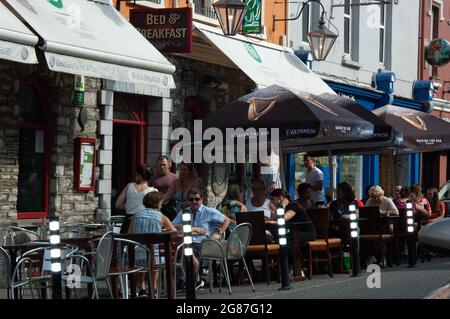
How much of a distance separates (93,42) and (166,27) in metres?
2.93

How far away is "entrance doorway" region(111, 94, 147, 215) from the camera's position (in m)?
21.4

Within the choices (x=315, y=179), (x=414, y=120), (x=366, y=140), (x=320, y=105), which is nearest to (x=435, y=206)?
(x=414, y=120)

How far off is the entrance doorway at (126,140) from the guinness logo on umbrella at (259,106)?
316cm

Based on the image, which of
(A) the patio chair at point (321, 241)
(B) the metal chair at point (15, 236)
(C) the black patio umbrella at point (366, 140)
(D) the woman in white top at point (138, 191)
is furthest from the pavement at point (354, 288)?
(C) the black patio umbrella at point (366, 140)

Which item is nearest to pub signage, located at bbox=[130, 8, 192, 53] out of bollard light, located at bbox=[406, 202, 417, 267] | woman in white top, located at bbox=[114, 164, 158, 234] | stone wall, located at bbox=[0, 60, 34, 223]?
stone wall, located at bbox=[0, 60, 34, 223]

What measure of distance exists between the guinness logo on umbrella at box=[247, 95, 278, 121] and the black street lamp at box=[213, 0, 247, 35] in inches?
98.3

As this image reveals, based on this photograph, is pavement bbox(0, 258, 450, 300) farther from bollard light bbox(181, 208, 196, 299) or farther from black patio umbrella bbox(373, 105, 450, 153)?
black patio umbrella bbox(373, 105, 450, 153)

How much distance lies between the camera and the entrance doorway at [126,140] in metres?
21.4

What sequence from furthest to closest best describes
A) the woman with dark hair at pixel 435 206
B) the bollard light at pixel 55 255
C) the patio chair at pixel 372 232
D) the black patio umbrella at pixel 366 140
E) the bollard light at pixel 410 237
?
the woman with dark hair at pixel 435 206, the black patio umbrella at pixel 366 140, the bollard light at pixel 410 237, the patio chair at pixel 372 232, the bollard light at pixel 55 255

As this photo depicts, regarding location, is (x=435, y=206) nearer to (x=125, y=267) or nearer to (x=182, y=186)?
(x=182, y=186)

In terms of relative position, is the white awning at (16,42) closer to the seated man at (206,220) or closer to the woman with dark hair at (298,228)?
the seated man at (206,220)

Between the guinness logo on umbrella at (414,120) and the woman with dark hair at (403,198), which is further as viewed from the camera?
the guinness logo on umbrella at (414,120)

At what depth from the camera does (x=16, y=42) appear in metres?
15.2
